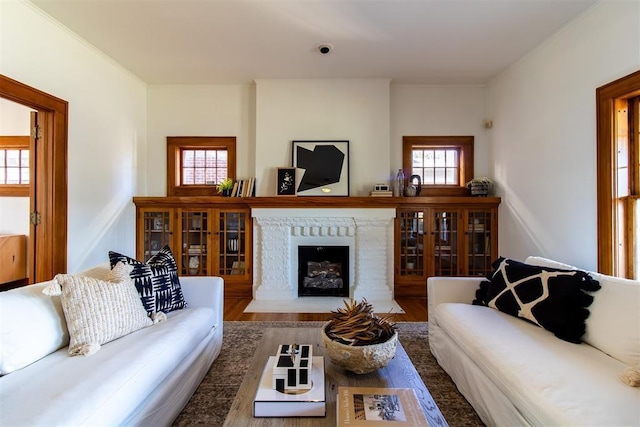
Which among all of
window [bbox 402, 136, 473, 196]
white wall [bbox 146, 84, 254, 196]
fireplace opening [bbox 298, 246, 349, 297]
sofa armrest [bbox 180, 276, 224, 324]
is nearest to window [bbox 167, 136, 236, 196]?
white wall [bbox 146, 84, 254, 196]

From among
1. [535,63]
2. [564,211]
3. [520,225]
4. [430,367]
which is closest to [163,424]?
[430,367]

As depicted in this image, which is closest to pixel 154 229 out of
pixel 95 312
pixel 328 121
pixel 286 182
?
pixel 286 182

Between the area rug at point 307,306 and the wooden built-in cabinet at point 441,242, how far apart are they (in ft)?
1.44

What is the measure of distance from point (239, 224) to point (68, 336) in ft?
7.64

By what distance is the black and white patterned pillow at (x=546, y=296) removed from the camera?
60.7 inches

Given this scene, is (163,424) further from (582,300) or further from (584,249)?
(584,249)

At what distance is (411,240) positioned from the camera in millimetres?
3719

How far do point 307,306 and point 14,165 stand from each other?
4336 mm

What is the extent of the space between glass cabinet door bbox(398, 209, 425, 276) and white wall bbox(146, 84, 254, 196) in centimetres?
215

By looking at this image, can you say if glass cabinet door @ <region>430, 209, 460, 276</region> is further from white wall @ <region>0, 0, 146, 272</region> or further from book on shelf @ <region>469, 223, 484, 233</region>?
white wall @ <region>0, 0, 146, 272</region>

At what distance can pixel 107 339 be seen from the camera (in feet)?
4.73

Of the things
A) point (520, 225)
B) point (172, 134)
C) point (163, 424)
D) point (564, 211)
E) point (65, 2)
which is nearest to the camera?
point (163, 424)

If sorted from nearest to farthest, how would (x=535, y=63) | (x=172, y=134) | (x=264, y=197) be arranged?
(x=535, y=63)
(x=264, y=197)
(x=172, y=134)

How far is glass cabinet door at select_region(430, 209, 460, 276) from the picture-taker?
3672 millimetres
